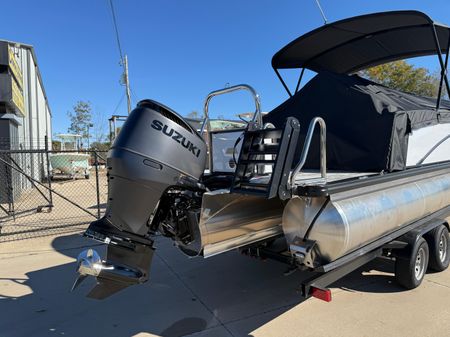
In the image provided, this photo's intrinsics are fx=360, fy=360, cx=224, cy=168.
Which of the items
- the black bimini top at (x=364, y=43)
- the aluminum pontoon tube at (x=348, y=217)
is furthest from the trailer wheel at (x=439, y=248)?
the black bimini top at (x=364, y=43)

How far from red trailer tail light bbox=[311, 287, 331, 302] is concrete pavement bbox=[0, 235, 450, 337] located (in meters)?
0.49

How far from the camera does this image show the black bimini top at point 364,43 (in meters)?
A: 5.22

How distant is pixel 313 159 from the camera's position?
4.98m

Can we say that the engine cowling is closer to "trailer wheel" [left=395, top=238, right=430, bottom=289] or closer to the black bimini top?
"trailer wheel" [left=395, top=238, right=430, bottom=289]

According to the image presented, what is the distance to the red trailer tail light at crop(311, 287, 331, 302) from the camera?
2859 millimetres

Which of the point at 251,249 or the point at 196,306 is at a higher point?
the point at 251,249

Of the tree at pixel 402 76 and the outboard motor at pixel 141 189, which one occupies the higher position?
the tree at pixel 402 76

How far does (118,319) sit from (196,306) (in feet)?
2.60

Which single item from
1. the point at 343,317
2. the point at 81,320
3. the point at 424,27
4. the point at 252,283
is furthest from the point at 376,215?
the point at 424,27

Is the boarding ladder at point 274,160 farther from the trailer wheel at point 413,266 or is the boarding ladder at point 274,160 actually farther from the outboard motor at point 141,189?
the trailer wheel at point 413,266

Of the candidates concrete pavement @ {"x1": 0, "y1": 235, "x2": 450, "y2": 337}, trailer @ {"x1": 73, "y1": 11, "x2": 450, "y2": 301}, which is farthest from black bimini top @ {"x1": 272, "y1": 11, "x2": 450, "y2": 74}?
concrete pavement @ {"x1": 0, "y1": 235, "x2": 450, "y2": 337}

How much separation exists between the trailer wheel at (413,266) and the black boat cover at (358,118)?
2.97 feet

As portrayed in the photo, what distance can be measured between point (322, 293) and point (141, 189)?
65.3 inches

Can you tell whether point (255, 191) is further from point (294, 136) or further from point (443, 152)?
point (443, 152)
